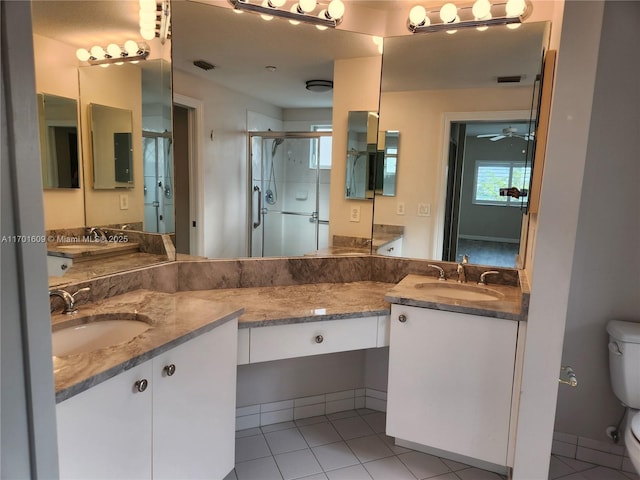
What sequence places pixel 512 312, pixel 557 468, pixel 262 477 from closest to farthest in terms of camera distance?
1. pixel 512 312
2. pixel 262 477
3. pixel 557 468

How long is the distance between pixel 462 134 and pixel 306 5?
105 cm

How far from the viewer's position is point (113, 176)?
Answer: 5.76 ft

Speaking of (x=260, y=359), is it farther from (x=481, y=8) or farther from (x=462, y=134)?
(x=481, y=8)

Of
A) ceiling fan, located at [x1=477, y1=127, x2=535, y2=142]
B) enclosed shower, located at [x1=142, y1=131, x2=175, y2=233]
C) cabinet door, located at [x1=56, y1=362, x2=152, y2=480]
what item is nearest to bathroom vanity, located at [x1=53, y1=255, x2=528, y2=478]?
cabinet door, located at [x1=56, y1=362, x2=152, y2=480]

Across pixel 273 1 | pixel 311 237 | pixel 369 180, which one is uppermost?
pixel 273 1

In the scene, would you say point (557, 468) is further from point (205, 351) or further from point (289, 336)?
point (205, 351)

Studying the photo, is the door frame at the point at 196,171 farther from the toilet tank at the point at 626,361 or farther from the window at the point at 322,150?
the toilet tank at the point at 626,361

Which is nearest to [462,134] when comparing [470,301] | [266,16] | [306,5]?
[470,301]

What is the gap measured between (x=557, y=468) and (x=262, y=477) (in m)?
1.41

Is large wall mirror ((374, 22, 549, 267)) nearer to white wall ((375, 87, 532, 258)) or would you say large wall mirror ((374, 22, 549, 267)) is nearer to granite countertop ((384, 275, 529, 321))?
white wall ((375, 87, 532, 258))

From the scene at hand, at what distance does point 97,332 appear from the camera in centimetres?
151

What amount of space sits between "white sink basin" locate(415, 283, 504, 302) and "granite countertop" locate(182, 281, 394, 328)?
229 mm

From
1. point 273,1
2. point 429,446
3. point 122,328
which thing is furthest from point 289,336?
point 273,1

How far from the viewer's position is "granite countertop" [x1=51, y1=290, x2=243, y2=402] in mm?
1068
